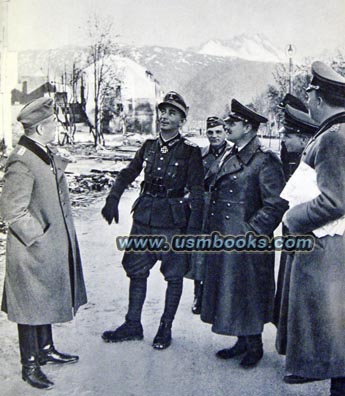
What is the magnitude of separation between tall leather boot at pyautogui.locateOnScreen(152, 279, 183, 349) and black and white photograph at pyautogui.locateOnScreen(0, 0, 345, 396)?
0.5 inches

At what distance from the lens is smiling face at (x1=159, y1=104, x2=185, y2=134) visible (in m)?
2.88

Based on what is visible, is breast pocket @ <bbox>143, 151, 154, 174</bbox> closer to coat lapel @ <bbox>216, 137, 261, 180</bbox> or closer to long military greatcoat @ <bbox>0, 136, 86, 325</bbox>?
coat lapel @ <bbox>216, 137, 261, 180</bbox>

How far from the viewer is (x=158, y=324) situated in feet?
10.1

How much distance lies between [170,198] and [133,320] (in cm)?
78

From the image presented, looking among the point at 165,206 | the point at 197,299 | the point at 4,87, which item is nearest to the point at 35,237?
the point at 165,206

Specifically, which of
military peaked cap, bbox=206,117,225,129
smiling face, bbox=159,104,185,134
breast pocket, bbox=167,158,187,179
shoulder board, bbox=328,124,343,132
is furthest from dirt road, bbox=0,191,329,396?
shoulder board, bbox=328,124,343,132

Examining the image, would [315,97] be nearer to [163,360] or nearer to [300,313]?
[300,313]

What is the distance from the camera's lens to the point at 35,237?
92.5 inches

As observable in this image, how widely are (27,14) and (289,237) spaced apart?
1922 mm

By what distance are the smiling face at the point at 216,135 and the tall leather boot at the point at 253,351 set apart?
151 cm

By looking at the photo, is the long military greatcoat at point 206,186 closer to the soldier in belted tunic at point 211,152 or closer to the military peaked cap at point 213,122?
the soldier in belted tunic at point 211,152

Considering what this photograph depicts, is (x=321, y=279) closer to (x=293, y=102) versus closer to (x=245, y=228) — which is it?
(x=245, y=228)

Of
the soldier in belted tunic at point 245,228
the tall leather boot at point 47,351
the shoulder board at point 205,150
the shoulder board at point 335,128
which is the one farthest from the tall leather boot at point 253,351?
the shoulder board at point 205,150

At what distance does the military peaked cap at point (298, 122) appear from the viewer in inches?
112
